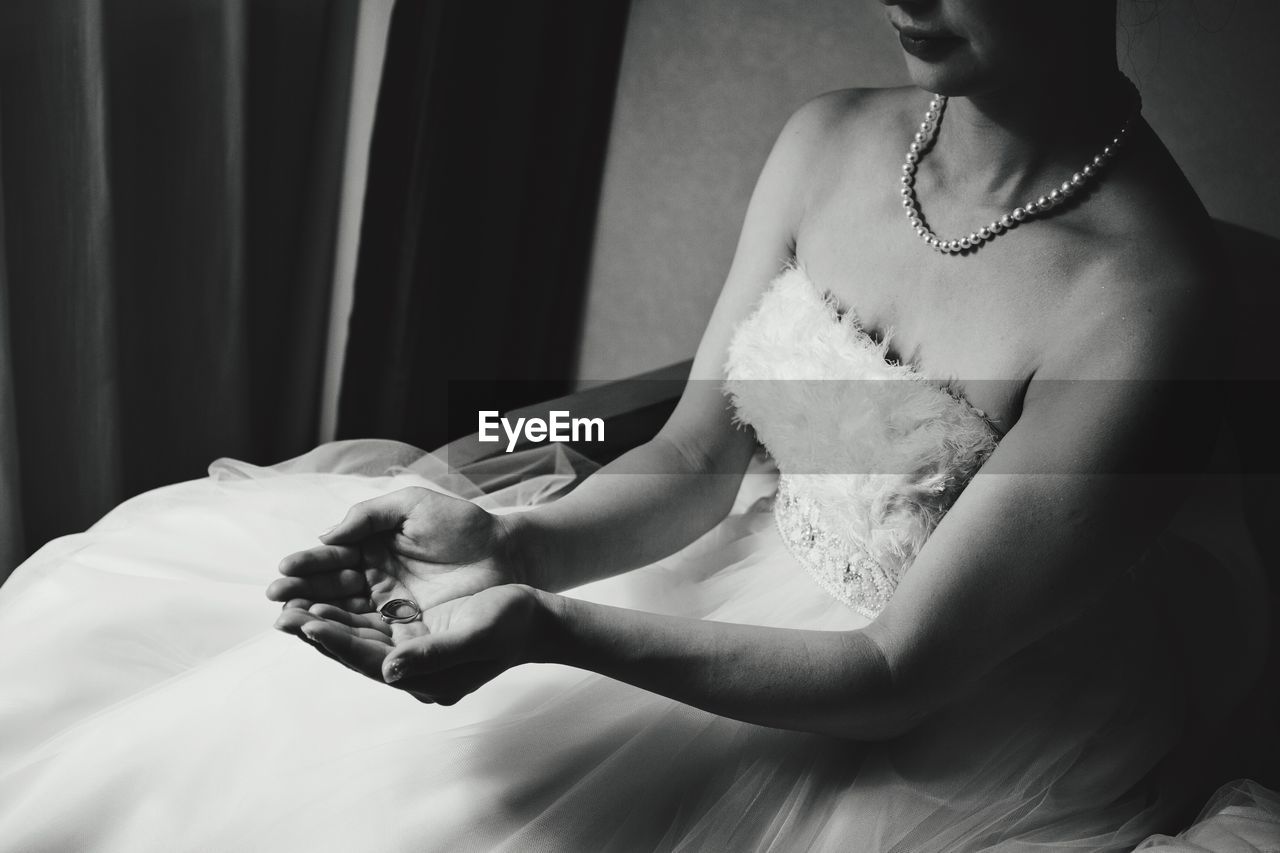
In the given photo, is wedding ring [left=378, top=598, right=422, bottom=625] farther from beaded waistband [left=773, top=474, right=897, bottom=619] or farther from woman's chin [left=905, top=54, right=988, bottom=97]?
woman's chin [left=905, top=54, right=988, bottom=97]

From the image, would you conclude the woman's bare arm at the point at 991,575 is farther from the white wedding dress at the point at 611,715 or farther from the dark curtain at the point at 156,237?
the dark curtain at the point at 156,237

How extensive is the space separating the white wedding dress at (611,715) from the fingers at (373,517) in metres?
0.15

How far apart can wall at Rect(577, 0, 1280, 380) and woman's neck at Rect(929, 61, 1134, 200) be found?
0.40 meters

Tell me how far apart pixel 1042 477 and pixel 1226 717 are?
516mm

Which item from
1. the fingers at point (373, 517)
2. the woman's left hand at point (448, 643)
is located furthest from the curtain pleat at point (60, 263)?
the woman's left hand at point (448, 643)

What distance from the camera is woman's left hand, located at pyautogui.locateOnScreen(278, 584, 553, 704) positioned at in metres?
0.73

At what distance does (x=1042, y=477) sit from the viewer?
0.91 m

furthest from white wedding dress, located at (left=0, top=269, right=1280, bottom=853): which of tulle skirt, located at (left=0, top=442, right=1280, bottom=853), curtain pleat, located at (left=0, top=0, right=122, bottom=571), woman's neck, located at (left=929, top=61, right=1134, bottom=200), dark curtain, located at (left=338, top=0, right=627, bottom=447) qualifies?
dark curtain, located at (left=338, top=0, right=627, bottom=447)

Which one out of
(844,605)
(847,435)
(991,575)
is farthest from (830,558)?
(991,575)

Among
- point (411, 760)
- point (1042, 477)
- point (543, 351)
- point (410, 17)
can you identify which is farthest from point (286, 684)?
point (543, 351)

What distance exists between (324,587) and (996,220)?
0.75 meters

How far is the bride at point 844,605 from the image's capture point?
842mm

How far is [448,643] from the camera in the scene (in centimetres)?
74

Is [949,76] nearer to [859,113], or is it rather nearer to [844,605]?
[859,113]
